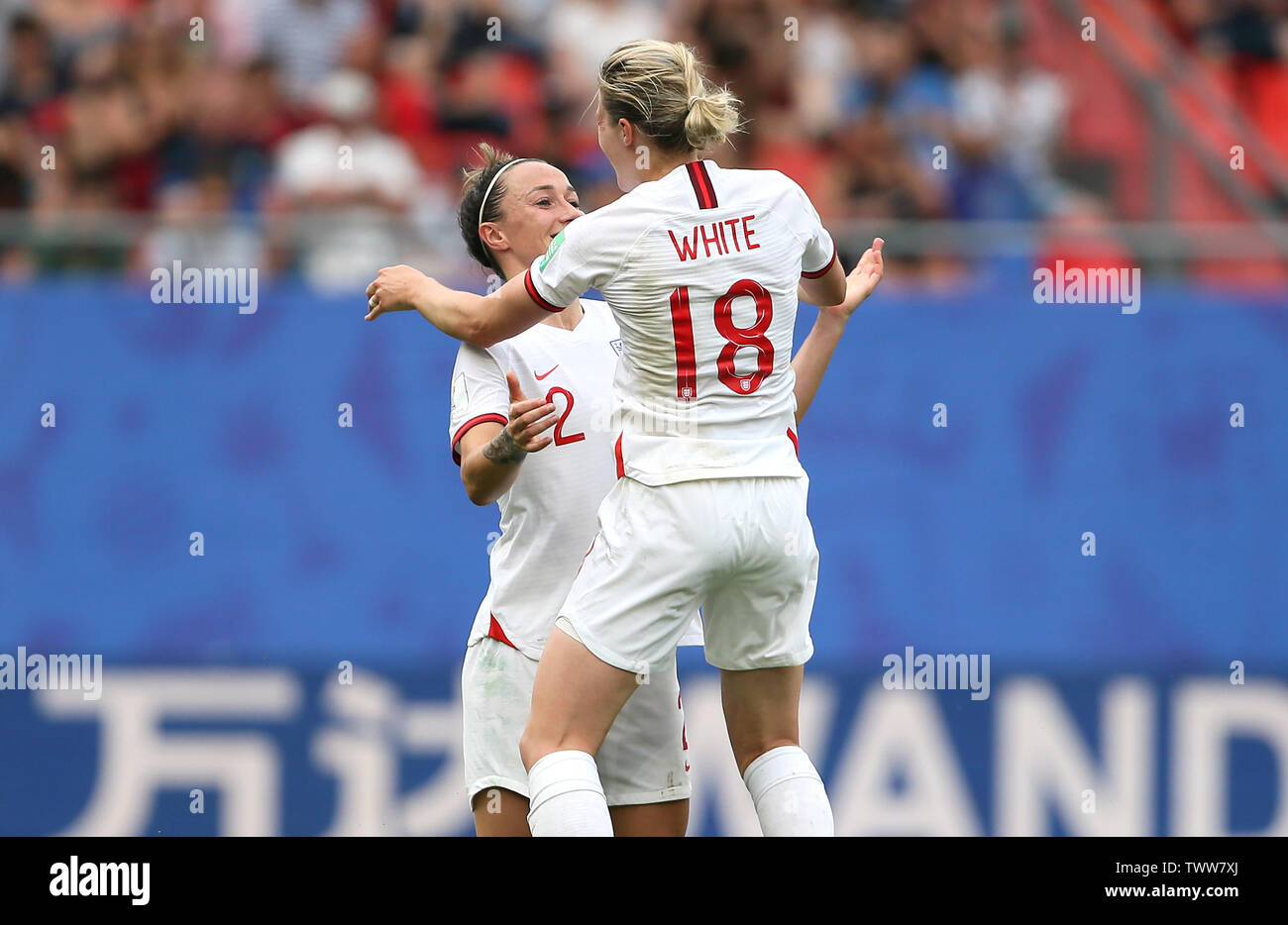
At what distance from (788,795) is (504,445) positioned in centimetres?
105

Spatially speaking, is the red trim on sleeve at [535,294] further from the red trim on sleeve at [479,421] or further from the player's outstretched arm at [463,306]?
the red trim on sleeve at [479,421]

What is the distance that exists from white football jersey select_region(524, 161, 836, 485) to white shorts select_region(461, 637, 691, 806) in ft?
2.36

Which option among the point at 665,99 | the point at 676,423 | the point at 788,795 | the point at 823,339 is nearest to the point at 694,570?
the point at 676,423

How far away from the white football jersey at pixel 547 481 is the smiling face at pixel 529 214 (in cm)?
24

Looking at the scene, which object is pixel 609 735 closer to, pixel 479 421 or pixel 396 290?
pixel 479 421

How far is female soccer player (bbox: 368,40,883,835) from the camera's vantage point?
366 centimetres

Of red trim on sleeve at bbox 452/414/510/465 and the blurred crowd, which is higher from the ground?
the blurred crowd

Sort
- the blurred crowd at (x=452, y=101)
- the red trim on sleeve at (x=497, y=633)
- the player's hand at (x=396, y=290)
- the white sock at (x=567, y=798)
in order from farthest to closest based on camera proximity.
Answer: the blurred crowd at (x=452, y=101)
the red trim on sleeve at (x=497, y=633)
the player's hand at (x=396, y=290)
the white sock at (x=567, y=798)

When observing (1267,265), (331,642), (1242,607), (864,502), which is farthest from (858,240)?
(331,642)

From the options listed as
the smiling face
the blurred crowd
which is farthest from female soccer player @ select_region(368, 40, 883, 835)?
the blurred crowd

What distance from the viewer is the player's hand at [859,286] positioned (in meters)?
4.32

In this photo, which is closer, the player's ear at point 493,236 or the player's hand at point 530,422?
the player's hand at point 530,422

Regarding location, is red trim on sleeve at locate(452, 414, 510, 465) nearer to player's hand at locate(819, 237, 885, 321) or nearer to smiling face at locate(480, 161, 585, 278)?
smiling face at locate(480, 161, 585, 278)

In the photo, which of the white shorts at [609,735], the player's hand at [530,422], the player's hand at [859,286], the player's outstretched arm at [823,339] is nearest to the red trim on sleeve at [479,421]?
the player's hand at [530,422]
